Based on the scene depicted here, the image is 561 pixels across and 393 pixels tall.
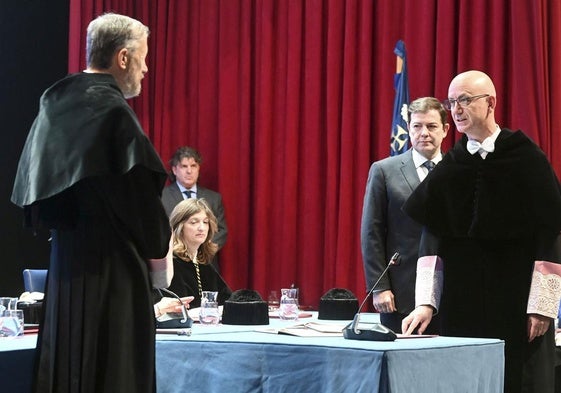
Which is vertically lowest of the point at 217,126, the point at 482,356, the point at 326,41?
the point at 482,356

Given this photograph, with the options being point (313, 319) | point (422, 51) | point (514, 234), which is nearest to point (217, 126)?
point (422, 51)

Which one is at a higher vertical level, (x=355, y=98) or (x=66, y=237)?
(x=355, y=98)

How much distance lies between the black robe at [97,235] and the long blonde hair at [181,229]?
2.70 m

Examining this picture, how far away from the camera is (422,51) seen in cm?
726

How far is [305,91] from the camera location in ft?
26.3

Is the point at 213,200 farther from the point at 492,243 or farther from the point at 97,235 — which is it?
the point at 97,235

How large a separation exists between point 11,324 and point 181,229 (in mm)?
2396

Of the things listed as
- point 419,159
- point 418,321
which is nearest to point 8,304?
point 418,321

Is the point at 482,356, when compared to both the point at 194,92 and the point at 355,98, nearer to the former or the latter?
the point at 355,98

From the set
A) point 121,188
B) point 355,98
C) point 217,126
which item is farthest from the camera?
point 217,126

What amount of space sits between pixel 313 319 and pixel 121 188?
2228mm

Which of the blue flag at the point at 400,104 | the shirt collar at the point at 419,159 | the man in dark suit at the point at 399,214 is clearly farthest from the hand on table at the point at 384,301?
the blue flag at the point at 400,104

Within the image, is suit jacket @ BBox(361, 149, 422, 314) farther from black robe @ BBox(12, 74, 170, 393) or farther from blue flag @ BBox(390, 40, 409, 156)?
black robe @ BBox(12, 74, 170, 393)

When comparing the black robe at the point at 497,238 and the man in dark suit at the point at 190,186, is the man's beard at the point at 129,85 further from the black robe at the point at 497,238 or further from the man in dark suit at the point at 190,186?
the man in dark suit at the point at 190,186
